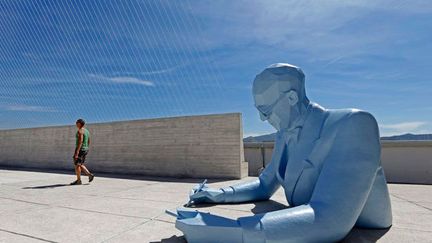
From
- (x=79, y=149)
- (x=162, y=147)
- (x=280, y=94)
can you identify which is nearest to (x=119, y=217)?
(x=280, y=94)

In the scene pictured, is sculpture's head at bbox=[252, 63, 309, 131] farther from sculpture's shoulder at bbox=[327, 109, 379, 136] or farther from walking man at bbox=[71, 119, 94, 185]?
walking man at bbox=[71, 119, 94, 185]

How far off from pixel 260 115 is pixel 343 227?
1070mm

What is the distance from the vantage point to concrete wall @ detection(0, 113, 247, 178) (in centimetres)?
743

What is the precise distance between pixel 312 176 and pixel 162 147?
21.5 feet

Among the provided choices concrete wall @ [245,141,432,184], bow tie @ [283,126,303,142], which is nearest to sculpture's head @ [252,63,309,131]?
bow tie @ [283,126,303,142]

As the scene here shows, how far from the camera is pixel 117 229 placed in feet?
8.74

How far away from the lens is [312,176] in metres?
2.35

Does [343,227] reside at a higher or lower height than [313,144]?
lower

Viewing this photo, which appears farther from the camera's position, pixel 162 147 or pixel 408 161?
pixel 162 147

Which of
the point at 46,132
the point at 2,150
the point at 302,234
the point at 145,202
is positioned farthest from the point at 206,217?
the point at 2,150

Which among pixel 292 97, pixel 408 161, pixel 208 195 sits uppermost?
pixel 292 97

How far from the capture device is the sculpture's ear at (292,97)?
2332mm

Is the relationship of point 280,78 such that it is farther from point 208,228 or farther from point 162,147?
point 162,147

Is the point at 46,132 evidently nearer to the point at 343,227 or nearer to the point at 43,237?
the point at 43,237
